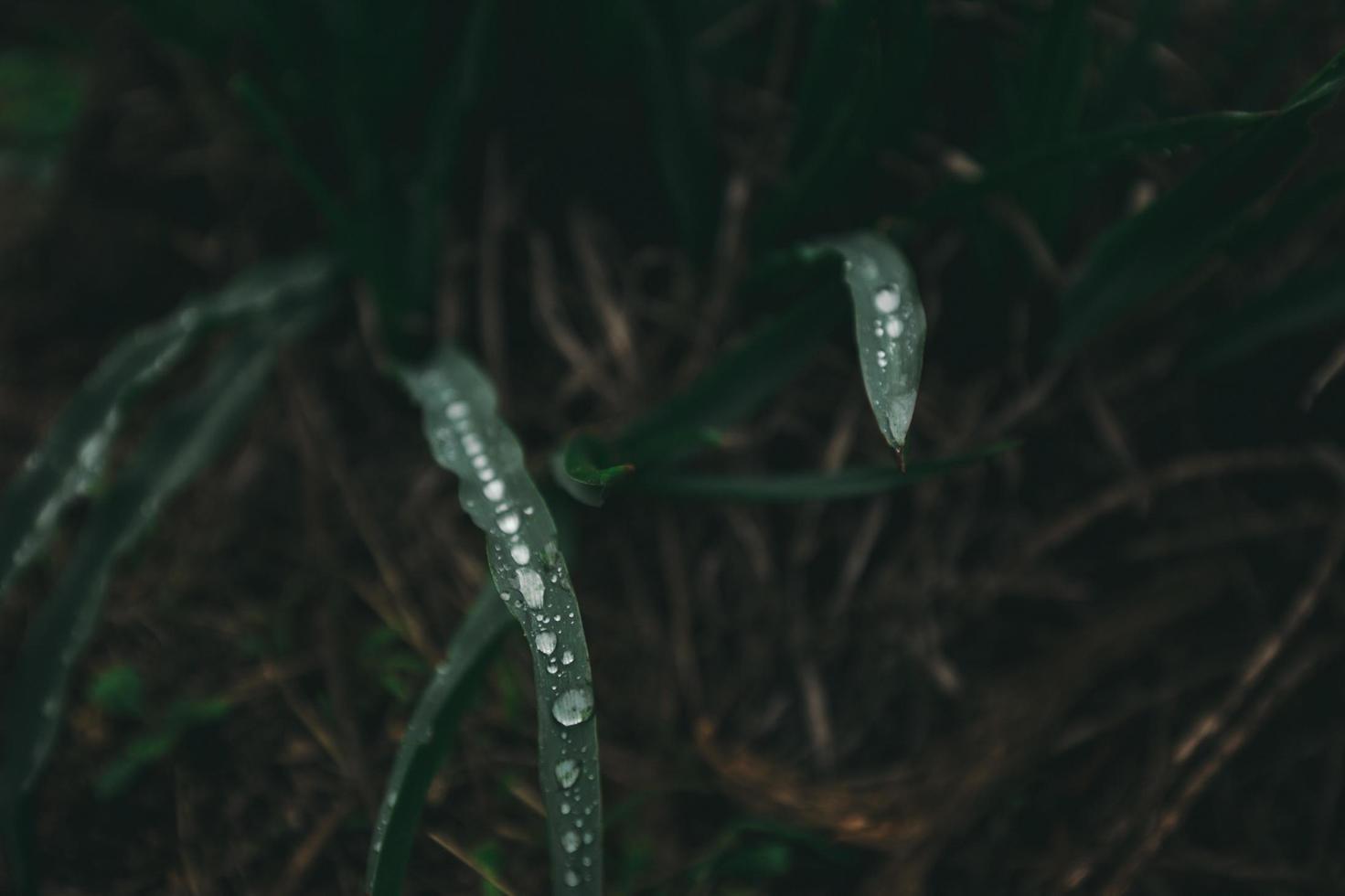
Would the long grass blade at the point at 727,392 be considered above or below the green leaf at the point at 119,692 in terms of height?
above

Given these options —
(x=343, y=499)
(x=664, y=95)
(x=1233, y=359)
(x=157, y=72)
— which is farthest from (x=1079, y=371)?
(x=157, y=72)

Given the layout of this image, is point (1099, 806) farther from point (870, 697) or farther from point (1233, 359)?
point (1233, 359)

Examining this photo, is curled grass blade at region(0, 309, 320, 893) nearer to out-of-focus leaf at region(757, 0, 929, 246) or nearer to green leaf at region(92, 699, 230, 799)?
green leaf at region(92, 699, 230, 799)

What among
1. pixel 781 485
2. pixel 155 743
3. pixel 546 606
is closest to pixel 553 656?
pixel 546 606

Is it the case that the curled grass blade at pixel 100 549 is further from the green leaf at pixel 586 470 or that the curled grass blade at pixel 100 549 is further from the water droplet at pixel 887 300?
the water droplet at pixel 887 300

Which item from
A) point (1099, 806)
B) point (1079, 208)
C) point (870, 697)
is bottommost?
point (1099, 806)

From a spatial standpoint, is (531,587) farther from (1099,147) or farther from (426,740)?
(1099,147)

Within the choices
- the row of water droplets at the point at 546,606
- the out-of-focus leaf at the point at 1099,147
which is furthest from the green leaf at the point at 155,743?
the out-of-focus leaf at the point at 1099,147
